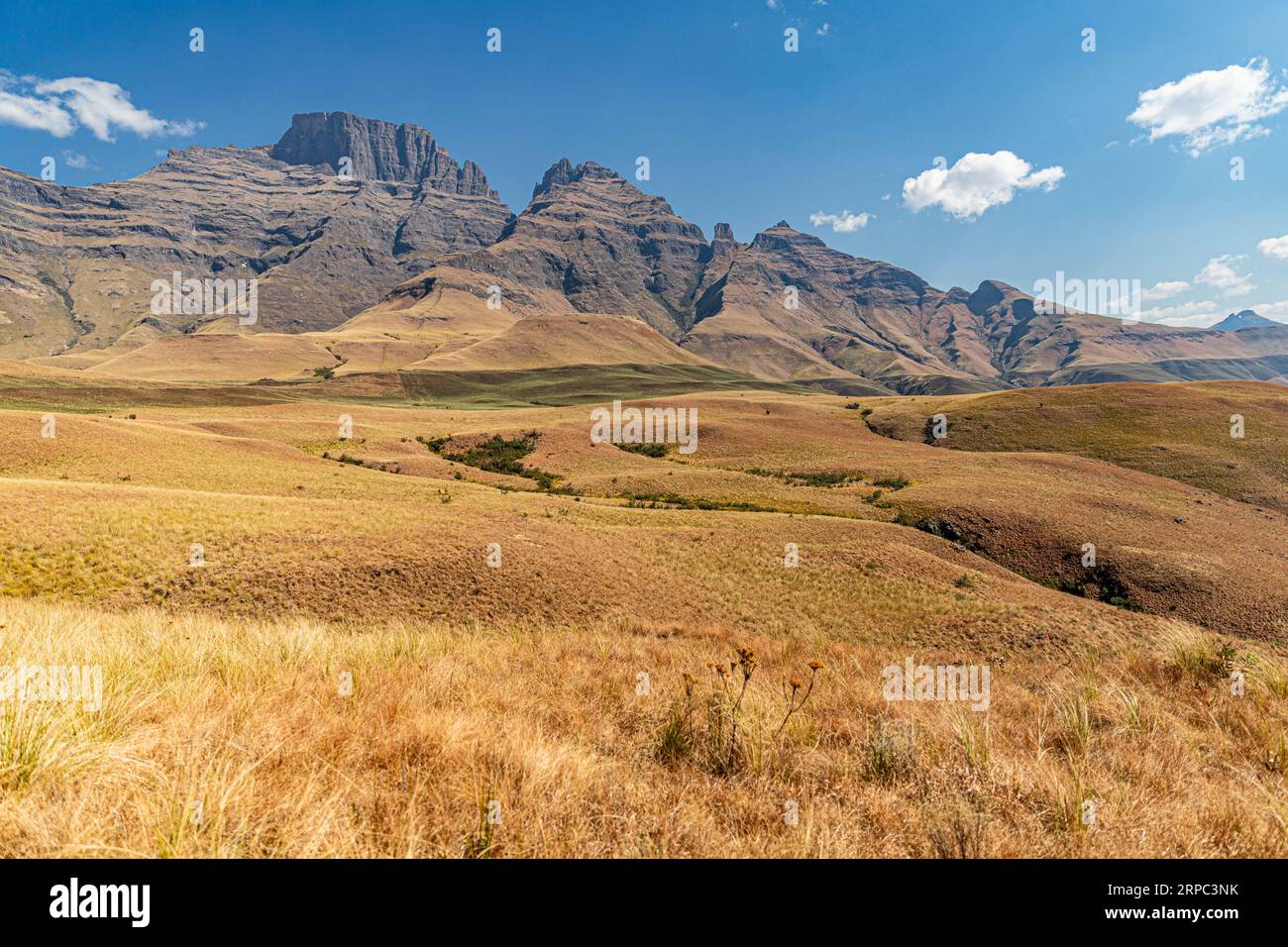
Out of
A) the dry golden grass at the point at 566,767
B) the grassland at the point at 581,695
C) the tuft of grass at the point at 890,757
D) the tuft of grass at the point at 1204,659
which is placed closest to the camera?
the dry golden grass at the point at 566,767

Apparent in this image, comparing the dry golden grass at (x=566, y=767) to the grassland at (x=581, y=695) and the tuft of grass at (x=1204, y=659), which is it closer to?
the grassland at (x=581, y=695)

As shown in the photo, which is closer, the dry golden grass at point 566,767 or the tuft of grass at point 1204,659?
the dry golden grass at point 566,767

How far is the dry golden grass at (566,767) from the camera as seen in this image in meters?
3.03

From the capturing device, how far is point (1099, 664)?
347 inches

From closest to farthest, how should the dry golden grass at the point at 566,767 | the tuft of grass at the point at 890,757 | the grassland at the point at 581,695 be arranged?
the dry golden grass at the point at 566,767
the grassland at the point at 581,695
the tuft of grass at the point at 890,757

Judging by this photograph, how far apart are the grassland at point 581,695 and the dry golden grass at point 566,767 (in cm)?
3

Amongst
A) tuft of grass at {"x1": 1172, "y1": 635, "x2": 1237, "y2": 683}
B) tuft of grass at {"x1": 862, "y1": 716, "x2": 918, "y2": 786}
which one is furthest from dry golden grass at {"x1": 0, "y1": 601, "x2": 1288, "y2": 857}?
tuft of grass at {"x1": 1172, "y1": 635, "x2": 1237, "y2": 683}

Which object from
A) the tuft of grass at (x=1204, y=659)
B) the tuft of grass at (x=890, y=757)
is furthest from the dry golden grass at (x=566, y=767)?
the tuft of grass at (x=1204, y=659)

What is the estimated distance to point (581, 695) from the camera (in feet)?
20.5

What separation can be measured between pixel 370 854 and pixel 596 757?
1.94m

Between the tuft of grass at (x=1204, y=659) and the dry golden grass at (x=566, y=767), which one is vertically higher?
the dry golden grass at (x=566, y=767)
